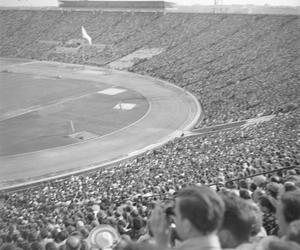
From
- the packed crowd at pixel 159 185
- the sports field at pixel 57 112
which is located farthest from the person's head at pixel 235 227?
the sports field at pixel 57 112

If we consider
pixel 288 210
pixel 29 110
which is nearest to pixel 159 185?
pixel 288 210

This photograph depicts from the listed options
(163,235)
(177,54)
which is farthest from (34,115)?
(163,235)

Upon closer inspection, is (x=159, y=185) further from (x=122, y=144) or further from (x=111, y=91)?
(x=111, y=91)

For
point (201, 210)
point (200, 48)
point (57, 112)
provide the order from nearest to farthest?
point (201, 210)
point (57, 112)
point (200, 48)

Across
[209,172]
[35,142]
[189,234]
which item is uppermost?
[35,142]

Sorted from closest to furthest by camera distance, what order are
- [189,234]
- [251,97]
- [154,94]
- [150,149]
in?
[189,234] → [150,149] → [251,97] → [154,94]

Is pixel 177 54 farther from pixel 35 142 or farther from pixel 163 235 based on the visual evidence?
pixel 163 235

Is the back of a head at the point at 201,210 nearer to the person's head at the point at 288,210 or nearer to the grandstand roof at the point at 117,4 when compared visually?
the person's head at the point at 288,210
